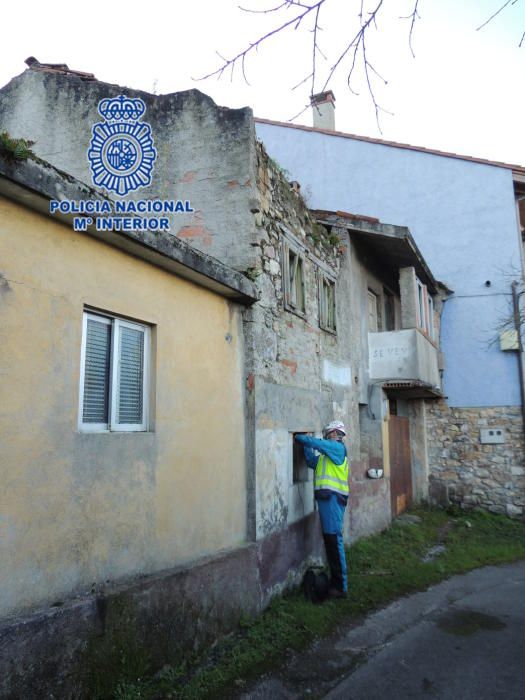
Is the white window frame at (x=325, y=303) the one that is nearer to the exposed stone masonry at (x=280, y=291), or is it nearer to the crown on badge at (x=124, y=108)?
the exposed stone masonry at (x=280, y=291)

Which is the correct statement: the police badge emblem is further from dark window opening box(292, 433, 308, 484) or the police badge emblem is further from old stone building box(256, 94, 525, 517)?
old stone building box(256, 94, 525, 517)

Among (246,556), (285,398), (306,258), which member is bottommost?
(246,556)

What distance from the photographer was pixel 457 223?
13500 mm

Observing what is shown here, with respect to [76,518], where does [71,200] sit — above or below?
above

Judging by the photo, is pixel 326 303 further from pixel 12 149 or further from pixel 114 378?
pixel 12 149

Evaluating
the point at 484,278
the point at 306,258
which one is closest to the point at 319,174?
the point at 484,278

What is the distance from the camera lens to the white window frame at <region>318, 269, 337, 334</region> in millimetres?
8588

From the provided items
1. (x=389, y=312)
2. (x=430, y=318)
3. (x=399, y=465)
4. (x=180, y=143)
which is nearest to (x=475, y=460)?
(x=399, y=465)

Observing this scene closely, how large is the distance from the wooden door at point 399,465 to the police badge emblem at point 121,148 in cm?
721

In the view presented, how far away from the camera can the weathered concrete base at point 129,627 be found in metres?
3.21

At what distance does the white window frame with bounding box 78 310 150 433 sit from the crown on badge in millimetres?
4017

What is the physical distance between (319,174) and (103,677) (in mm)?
13558

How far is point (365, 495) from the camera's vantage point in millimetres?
9445

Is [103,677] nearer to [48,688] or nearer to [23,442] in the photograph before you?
[48,688]
